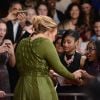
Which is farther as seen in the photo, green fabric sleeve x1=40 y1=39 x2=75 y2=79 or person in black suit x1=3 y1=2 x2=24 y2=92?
person in black suit x1=3 y1=2 x2=24 y2=92

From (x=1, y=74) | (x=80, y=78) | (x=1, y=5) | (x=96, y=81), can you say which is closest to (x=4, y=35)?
(x=1, y=74)

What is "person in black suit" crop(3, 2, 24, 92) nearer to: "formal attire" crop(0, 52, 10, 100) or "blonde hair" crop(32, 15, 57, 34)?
"formal attire" crop(0, 52, 10, 100)

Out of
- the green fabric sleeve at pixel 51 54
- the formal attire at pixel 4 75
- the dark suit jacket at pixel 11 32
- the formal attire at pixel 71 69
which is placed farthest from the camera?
the dark suit jacket at pixel 11 32

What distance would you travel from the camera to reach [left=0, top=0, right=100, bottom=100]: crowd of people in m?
6.11

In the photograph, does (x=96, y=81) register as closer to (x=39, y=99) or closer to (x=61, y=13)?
(x=39, y=99)

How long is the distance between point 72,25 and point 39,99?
3.29 meters

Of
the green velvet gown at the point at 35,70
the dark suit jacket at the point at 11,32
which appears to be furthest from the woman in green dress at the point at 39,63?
the dark suit jacket at the point at 11,32

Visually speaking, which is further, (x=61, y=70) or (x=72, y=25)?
(x=72, y=25)

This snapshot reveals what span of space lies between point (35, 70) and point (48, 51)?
315 millimetres

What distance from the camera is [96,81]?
4.46 meters

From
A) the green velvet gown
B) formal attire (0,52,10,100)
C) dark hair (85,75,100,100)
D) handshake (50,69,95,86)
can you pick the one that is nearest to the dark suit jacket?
formal attire (0,52,10,100)

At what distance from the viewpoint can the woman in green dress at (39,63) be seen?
239 inches

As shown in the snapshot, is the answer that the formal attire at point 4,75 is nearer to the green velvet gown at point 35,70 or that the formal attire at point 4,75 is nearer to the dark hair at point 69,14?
the green velvet gown at point 35,70

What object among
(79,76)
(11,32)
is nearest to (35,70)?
(79,76)
